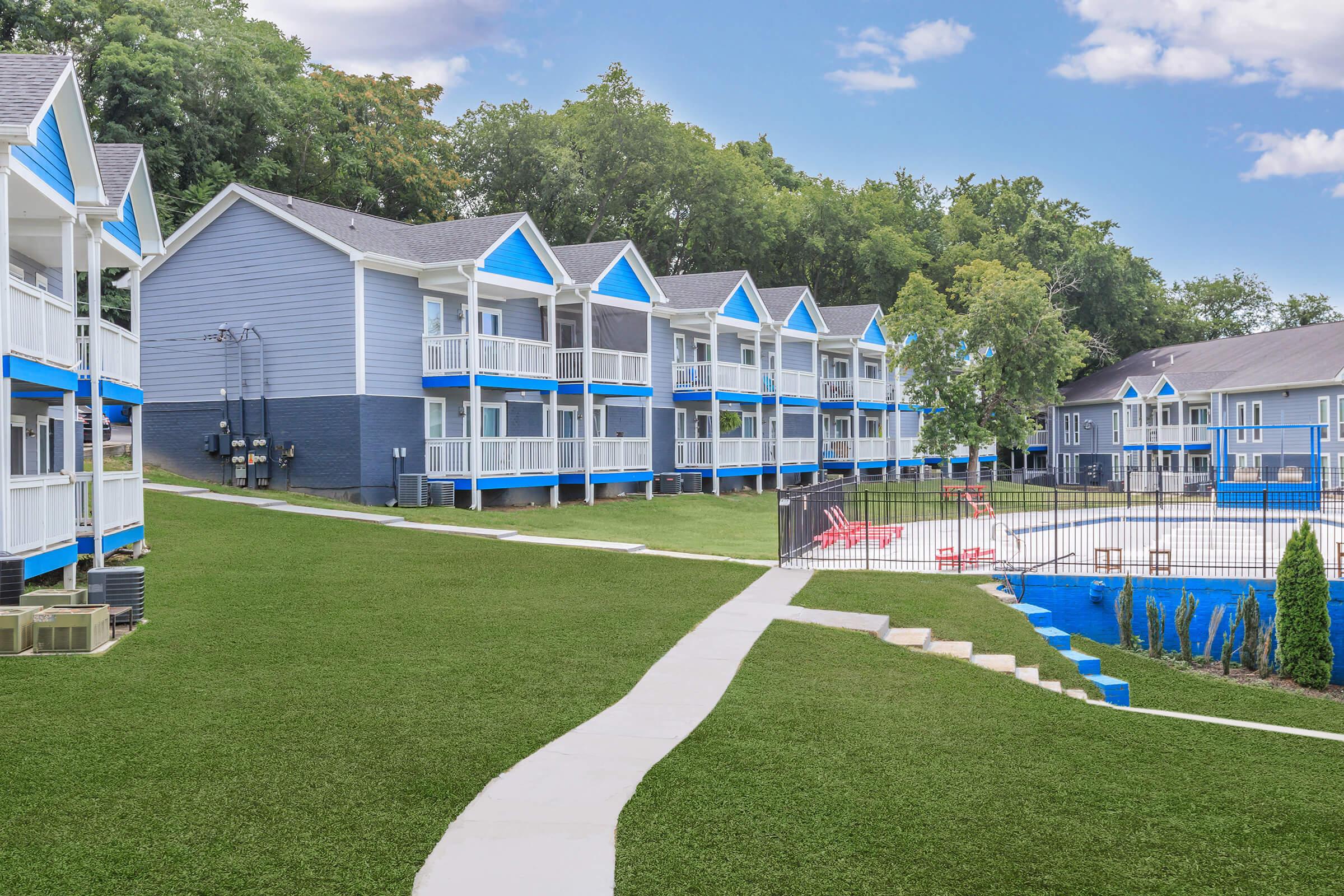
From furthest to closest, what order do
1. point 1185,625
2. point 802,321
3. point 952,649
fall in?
point 802,321 → point 1185,625 → point 952,649

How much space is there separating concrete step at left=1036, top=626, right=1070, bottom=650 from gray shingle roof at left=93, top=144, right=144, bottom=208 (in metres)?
15.1

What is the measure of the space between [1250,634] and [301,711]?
46.2ft

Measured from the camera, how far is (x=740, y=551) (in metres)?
22.0

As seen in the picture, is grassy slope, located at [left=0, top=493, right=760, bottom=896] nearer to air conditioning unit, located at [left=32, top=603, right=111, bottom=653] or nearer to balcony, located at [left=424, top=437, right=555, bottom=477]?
air conditioning unit, located at [left=32, top=603, right=111, bottom=653]

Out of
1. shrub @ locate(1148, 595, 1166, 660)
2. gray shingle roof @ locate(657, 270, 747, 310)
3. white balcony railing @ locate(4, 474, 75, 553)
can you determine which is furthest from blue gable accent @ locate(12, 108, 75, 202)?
gray shingle roof @ locate(657, 270, 747, 310)

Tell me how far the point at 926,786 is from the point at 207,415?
25442 mm

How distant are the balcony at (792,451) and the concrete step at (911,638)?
26.9 metres

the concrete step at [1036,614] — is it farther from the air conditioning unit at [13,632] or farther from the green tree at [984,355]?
the green tree at [984,355]

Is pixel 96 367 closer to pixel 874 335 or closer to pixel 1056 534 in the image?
pixel 1056 534

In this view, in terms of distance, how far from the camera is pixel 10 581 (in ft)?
39.2

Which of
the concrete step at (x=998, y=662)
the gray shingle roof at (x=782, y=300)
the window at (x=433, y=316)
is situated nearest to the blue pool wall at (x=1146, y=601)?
the concrete step at (x=998, y=662)

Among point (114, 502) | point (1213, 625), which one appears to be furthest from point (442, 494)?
point (1213, 625)

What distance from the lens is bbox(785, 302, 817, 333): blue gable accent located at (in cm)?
4450

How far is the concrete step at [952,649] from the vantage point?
12.3m
